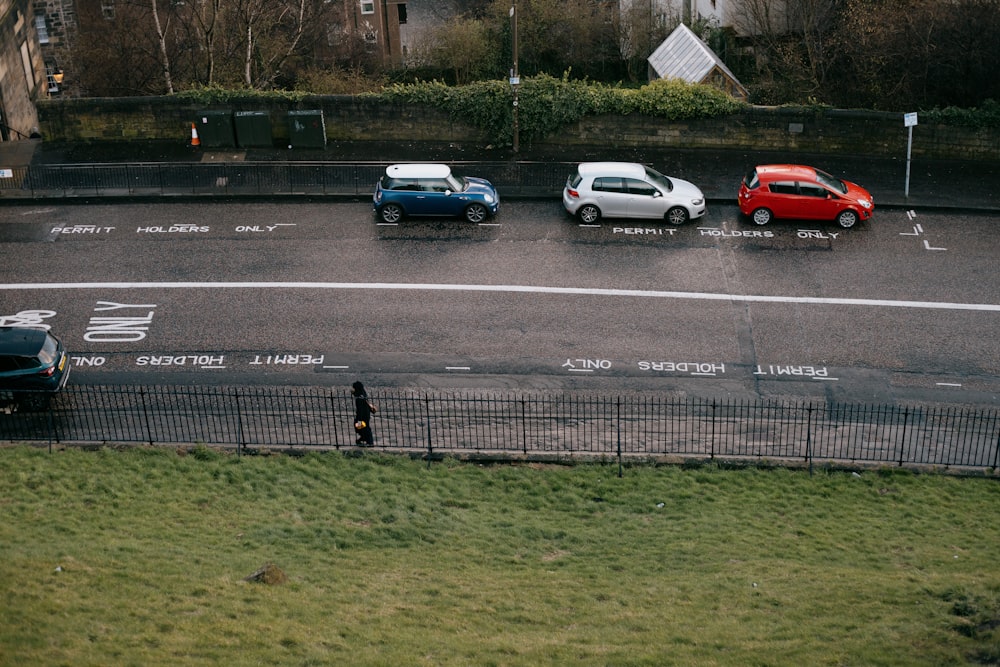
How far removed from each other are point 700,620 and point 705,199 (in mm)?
17939

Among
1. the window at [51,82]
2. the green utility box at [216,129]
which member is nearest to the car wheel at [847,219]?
the green utility box at [216,129]

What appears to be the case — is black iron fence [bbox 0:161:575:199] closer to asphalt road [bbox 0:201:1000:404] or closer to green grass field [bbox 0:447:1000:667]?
asphalt road [bbox 0:201:1000:404]

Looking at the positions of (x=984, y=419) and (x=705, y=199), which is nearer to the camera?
(x=984, y=419)

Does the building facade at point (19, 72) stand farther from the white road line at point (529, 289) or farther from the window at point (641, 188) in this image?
the window at point (641, 188)

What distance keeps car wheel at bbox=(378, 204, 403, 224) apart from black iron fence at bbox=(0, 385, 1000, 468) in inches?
328

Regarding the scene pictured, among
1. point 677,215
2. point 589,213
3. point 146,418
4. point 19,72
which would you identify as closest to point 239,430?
point 146,418

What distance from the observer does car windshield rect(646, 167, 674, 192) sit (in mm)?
28922

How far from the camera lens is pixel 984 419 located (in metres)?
20.6

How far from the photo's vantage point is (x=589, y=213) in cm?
2886

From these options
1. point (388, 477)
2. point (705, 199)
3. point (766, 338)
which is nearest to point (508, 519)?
point (388, 477)

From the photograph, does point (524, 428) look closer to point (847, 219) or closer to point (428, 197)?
point (428, 197)

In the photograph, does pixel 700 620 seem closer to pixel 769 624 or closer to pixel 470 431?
pixel 769 624

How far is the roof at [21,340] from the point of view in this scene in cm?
2117

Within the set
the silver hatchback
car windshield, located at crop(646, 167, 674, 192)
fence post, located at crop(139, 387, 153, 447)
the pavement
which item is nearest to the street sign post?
the pavement
